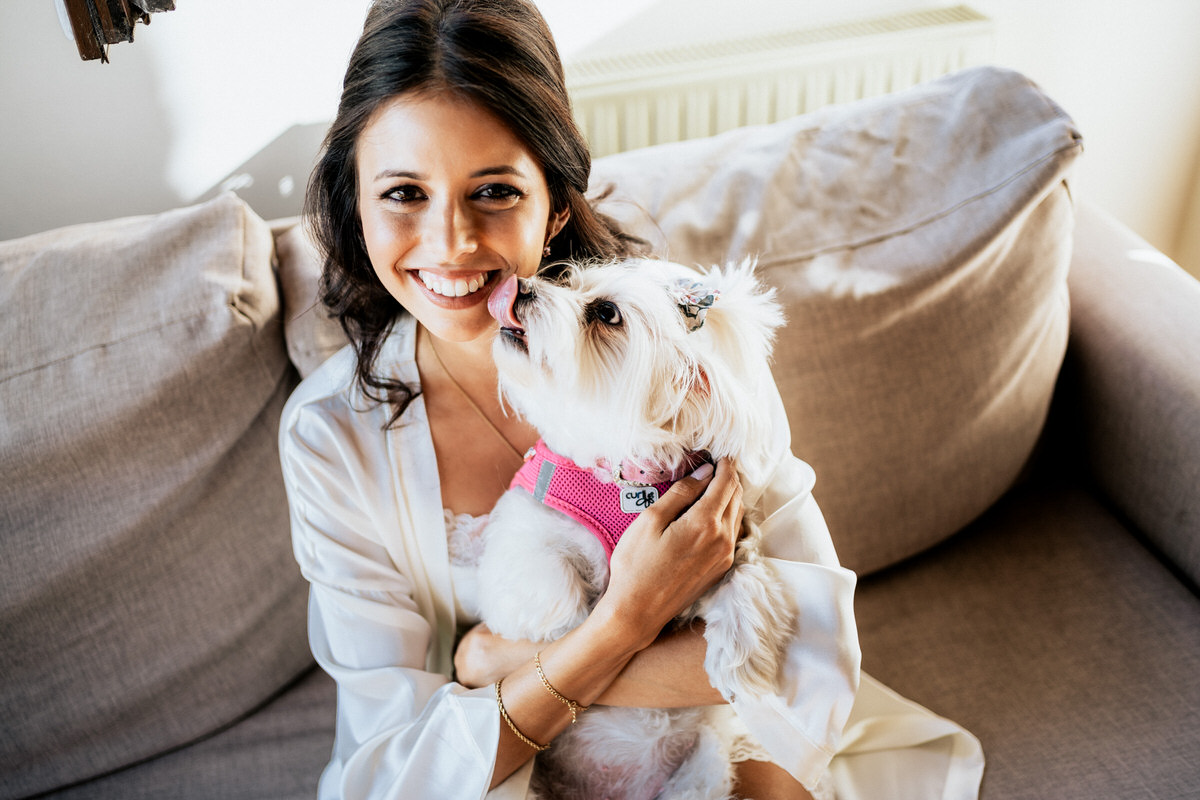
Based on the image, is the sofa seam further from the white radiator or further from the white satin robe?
the white radiator

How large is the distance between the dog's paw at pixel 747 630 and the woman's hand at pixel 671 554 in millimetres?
37

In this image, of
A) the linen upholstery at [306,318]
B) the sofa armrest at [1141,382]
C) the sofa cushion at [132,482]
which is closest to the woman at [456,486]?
the linen upholstery at [306,318]

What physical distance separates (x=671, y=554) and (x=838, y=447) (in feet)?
2.38

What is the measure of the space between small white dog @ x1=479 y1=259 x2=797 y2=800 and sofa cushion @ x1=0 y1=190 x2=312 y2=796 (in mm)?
593

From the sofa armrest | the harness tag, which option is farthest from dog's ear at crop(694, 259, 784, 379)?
the sofa armrest

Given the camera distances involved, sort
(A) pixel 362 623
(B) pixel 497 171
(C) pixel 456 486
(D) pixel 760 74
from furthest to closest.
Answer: (D) pixel 760 74 → (C) pixel 456 486 → (A) pixel 362 623 → (B) pixel 497 171

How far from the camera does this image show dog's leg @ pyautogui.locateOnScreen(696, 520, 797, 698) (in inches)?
47.5

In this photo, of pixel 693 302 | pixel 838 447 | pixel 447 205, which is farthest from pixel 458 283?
pixel 838 447

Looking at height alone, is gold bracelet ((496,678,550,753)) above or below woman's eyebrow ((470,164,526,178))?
below

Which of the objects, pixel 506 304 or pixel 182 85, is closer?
pixel 506 304

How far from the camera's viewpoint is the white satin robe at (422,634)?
4.19 feet

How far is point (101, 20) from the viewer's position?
3.34 ft

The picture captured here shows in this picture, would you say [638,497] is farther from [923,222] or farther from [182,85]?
[182,85]

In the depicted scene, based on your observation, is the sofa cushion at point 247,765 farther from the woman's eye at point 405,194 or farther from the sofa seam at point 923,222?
the sofa seam at point 923,222
